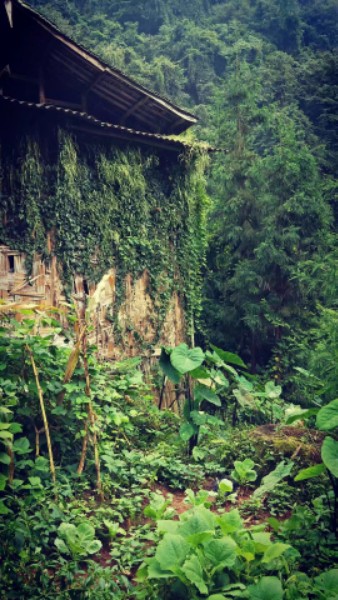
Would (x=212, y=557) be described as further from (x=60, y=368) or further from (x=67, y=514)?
(x=60, y=368)

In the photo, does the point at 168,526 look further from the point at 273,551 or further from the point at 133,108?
the point at 133,108

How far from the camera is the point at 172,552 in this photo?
2.90 m

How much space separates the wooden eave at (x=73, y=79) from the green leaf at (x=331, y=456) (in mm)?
6678

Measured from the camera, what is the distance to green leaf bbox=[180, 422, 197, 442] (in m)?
5.13

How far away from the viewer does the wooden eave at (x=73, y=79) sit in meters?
7.11

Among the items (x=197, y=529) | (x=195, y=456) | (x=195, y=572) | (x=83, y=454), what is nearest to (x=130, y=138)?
(x=195, y=456)

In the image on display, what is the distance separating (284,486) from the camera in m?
4.84

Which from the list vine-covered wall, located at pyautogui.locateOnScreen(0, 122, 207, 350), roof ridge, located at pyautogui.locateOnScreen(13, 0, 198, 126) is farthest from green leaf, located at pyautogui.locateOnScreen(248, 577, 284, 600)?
roof ridge, located at pyautogui.locateOnScreen(13, 0, 198, 126)

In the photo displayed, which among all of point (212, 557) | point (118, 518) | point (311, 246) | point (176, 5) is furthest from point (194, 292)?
point (176, 5)

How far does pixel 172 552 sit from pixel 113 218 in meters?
6.03

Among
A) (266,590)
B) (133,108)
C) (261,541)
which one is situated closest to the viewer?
(266,590)

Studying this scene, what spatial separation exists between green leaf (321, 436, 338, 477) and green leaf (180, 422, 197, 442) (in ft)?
6.56

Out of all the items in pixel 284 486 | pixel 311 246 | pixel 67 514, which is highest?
pixel 311 246

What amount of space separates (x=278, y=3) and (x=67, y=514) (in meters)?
37.8
